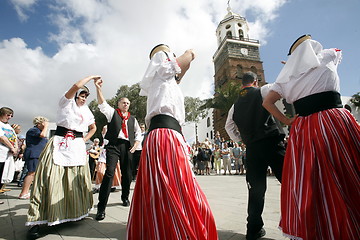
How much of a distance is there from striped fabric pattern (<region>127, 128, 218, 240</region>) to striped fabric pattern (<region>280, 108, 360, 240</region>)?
675mm

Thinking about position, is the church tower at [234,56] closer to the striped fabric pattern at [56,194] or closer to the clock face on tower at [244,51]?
the clock face on tower at [244,51]

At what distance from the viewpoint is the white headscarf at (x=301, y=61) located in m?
1.77

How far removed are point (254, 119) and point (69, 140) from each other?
253 cm

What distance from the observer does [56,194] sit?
2660 millimetres

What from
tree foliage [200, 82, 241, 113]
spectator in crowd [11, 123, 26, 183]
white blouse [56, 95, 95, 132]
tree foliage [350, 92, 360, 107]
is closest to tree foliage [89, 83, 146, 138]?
tree foliage [200, 82, 241, 113]

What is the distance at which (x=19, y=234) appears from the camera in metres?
2.48

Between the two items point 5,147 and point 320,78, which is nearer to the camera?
point 320,78

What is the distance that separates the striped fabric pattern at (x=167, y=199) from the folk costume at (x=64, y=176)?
1.54m

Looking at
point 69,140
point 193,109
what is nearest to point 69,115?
point 69,140

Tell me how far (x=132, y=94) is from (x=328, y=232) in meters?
23.1

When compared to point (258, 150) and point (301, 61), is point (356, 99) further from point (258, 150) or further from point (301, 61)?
point (301, 61)

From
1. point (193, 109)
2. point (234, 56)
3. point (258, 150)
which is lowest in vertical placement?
point (258, 150)

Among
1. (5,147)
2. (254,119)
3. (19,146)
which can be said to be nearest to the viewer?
(254,119)

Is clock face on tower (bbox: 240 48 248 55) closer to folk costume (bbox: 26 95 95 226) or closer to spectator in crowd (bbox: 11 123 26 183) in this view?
spectator in crowd (bbox: 11 123 26 183)
